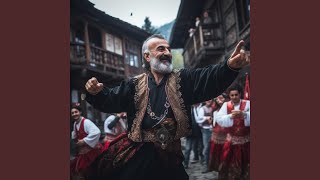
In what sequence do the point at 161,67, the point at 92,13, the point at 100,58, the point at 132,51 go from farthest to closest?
the point at 132,51 → the point at 100,58 → the point at 92,13 → the point at 161,67

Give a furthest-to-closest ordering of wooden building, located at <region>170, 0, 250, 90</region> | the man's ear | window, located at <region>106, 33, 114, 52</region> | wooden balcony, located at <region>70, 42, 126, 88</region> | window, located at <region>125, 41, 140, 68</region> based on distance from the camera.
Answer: window, located at <region>125, 41, 140, 68</region> < window, located at <region>106, 33, 114, 52</region> < wooden building, located at <region>170, 0, 250, 90</region> < wooden balcony, located at <region>70, 42, 126, 88</region> < the man's ear

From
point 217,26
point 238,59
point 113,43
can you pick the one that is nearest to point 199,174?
point 238,59

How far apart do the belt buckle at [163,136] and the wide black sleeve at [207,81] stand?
31 centimetres

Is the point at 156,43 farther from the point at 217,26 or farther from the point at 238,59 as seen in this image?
the point at 217,26

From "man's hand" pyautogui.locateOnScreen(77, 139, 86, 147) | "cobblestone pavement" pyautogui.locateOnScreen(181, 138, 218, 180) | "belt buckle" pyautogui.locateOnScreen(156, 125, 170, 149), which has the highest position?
"belt buckle" pyautogui.locateOnScreen(156, 125, 170, 149)

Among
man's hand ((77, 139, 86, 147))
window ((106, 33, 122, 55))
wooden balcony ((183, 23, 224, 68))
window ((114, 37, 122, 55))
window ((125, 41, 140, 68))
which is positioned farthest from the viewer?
window ((125, 41, 140, 68))

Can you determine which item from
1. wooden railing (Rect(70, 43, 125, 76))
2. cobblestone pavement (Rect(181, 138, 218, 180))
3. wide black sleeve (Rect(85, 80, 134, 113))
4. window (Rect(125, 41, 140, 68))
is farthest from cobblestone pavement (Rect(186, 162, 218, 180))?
window (Rect(125, 41, 140, 68))

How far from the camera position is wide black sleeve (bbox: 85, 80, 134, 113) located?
2.33 meters

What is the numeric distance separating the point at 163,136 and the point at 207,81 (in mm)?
497

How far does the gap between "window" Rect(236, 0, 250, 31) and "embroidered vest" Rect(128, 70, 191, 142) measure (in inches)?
203

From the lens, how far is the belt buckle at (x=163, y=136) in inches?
86.1

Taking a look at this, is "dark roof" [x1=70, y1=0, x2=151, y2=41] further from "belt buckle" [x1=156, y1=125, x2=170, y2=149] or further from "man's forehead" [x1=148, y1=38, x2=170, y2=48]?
"belt buckle" [x1=156, y1=125, x2=170, y2=149]

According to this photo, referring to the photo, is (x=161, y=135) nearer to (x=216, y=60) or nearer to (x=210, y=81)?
(x=210, y=81)

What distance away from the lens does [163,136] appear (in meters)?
2.20
